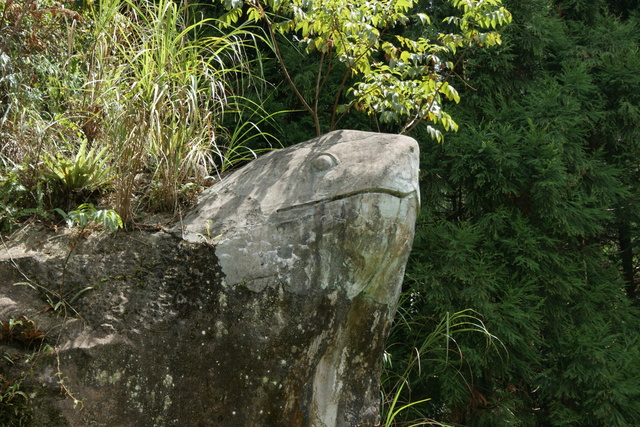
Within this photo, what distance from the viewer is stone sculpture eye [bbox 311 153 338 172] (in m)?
2.79

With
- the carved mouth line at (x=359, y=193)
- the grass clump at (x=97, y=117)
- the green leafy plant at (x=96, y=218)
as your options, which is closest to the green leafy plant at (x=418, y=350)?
the carved mouth line at (x=359, y=193)

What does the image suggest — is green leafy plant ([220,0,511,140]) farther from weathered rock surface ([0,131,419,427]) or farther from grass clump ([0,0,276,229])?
weathered rock surface ([0,131,419,427])

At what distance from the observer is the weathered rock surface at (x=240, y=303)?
243 cm

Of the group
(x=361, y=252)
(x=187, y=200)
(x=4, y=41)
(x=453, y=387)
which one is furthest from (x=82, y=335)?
(x=453, y=387)

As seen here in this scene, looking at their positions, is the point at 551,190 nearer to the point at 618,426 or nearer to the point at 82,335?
the point at 618,426

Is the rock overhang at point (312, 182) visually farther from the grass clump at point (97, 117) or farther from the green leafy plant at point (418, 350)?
the green leafy plant at point (418, 350)

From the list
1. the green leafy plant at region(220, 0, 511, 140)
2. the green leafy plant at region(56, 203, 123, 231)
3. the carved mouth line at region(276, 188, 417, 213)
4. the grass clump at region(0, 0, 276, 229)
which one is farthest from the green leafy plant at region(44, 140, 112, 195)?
the green leafy plant at region(220, 0, 511, 140)

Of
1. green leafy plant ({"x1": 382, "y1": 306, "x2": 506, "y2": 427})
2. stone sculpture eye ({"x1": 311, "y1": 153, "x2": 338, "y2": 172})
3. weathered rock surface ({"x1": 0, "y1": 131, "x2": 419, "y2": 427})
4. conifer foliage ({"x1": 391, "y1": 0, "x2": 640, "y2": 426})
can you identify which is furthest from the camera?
conifer foliage ({"x1": 391, "y1": 0, "x2": 640, "y2": 426})

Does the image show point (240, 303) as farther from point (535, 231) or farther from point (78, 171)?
point (535, 231)

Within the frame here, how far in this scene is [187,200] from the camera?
297 centimetres

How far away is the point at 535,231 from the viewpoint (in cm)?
449

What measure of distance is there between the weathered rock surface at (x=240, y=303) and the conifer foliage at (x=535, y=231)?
1443mm

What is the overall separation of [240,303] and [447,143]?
2577mm

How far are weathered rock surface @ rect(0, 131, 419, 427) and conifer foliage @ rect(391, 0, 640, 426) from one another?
4.73 ft
